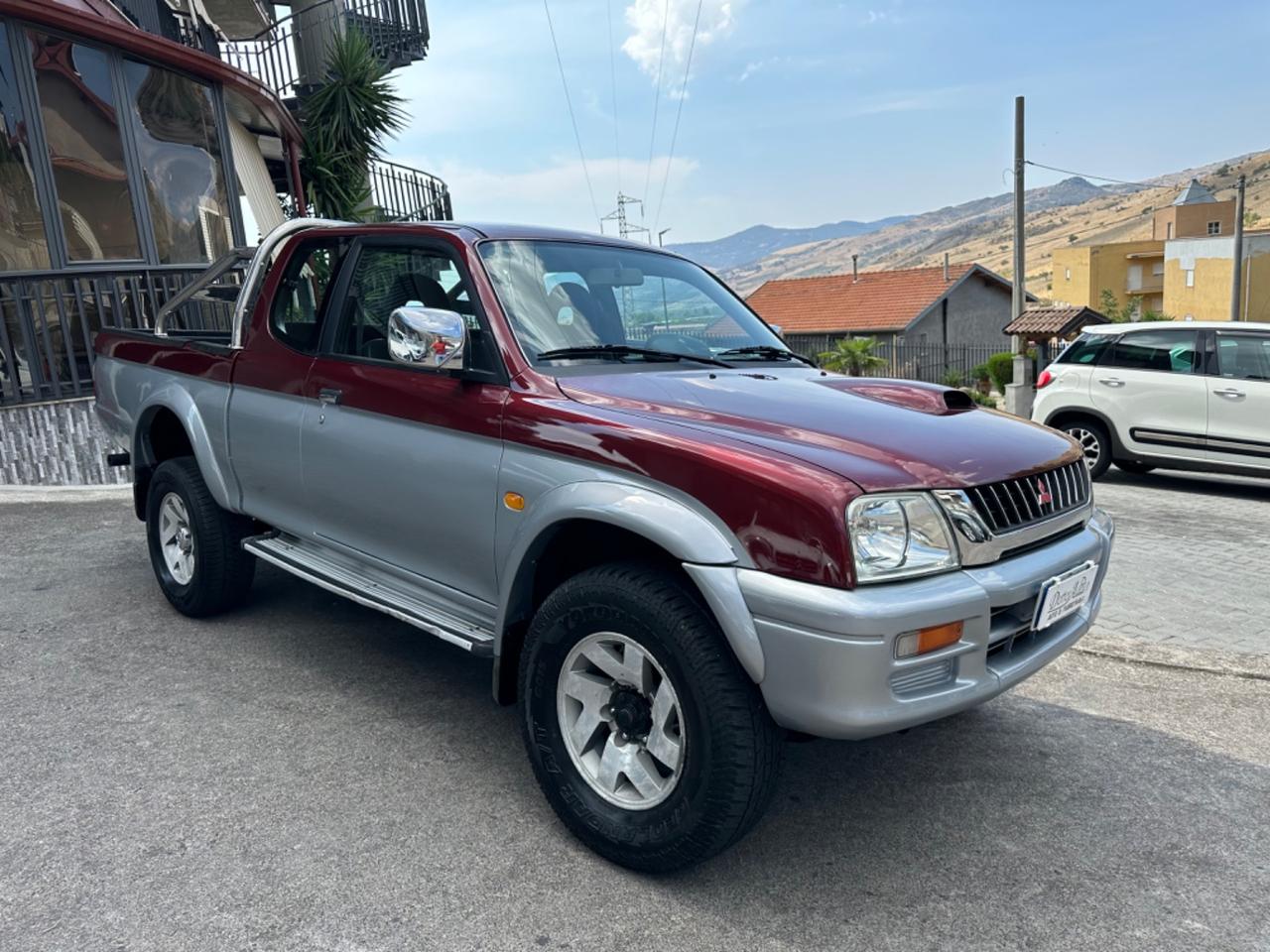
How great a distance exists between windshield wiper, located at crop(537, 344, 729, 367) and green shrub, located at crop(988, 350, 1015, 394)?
102 ft

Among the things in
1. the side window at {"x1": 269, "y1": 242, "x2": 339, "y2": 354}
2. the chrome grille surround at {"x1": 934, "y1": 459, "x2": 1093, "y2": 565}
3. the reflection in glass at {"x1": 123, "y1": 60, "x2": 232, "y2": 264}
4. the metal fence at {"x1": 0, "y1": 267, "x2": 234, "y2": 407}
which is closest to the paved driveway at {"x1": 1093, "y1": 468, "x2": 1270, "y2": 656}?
the chrome grille surround at {"x1": 934, "y1": 459, "x2": 1093, "y2": 565}

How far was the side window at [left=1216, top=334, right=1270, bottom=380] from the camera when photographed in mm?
8656

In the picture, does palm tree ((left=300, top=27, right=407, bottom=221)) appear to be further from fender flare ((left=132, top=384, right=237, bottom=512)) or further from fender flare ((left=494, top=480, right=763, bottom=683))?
fender flare ((left=494, top=480, right=763, bottom=683))

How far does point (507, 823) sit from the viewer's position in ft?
9.53

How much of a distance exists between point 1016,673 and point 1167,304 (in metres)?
65.2

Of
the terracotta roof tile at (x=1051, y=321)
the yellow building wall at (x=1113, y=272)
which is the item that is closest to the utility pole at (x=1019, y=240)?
the terracotta roof tile at (x=1051, y=321)

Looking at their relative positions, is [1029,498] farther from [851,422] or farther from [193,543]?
[193,543]

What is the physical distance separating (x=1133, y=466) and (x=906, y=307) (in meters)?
38.1

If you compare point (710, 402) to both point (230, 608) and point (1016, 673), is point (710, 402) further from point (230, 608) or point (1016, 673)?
point (230, 608)

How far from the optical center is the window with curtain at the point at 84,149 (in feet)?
29.6

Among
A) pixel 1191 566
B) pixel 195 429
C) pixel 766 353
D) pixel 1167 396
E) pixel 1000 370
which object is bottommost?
pixel 1000 370

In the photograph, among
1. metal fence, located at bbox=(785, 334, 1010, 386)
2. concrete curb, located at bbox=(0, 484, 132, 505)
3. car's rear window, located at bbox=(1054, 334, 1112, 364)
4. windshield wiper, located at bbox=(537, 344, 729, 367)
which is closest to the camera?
windshield wiper, located at bbox=(537, 344, 729, 367)

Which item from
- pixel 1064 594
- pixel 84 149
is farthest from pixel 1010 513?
pixel 84 149

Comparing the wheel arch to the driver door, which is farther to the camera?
the wheel arch
